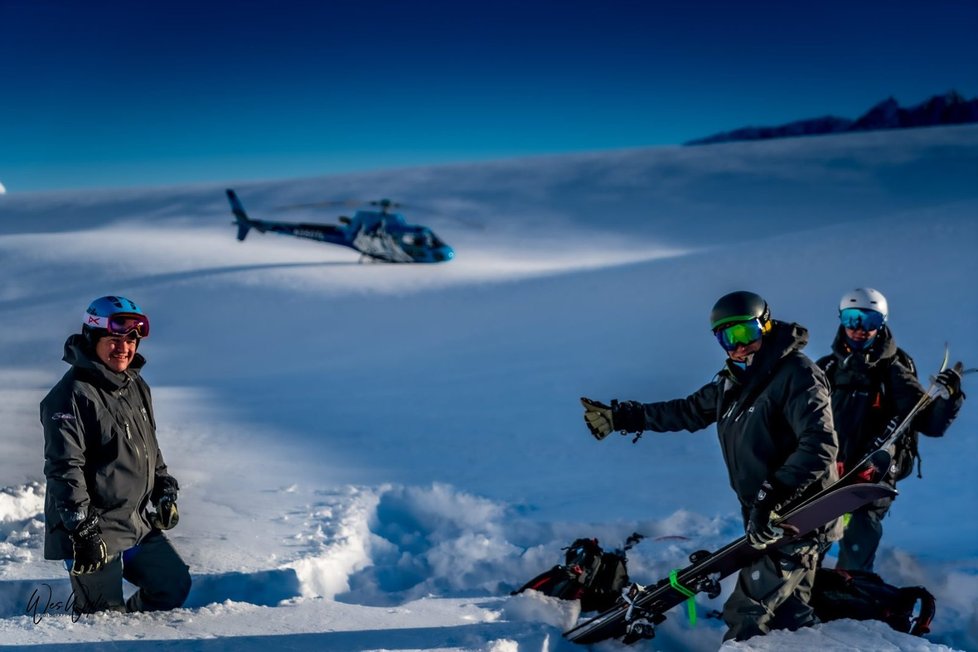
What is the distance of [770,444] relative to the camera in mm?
3531

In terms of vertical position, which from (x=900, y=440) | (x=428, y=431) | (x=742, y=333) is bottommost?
(x=428, y=431)

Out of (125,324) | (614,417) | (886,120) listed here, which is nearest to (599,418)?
(614,417)

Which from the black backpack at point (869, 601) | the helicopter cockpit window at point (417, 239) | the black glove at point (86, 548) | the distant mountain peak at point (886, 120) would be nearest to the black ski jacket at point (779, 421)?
the black backpack at point (869, 601)

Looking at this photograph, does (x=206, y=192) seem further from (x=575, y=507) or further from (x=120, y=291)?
(x=575, y=507)

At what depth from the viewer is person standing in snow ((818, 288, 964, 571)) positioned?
4.42 m

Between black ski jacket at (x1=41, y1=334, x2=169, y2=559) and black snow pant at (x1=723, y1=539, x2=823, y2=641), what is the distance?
2.81 metres

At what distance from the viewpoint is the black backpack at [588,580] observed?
4.43 m

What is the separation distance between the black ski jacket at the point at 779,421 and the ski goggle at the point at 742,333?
0.20ft

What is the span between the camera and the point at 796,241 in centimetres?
1616

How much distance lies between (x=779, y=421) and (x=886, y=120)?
218 ft

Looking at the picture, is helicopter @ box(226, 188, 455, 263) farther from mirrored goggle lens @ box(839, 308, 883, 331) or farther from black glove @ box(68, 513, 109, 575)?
black glove @ box(68, 513, 109, 575)

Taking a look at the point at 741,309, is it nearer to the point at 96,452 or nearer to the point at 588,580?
the point at 588,580

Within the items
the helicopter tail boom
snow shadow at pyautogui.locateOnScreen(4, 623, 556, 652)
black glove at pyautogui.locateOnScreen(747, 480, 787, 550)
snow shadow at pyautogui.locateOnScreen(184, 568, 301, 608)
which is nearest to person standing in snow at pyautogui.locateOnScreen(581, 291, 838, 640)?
black glove at pyautogui.locateOnScreen(747, 480, 787, 550)

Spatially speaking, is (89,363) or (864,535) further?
(864,535)
